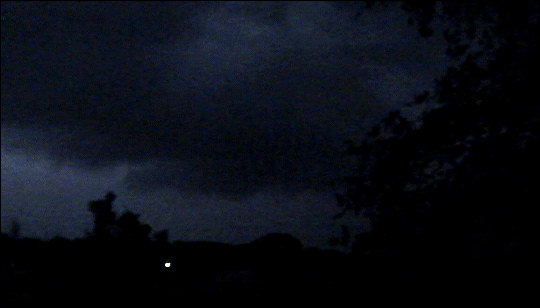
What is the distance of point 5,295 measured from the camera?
5.34 m

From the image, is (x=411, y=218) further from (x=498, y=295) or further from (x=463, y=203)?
(x=498, y=295)

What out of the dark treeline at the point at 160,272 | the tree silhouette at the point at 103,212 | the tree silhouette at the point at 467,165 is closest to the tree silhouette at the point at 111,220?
the tree silhouette at the point at 103,212

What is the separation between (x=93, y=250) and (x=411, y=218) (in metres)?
3.42

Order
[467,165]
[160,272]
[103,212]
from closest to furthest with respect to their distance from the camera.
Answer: [467,165] < [160,272] < [103,212]

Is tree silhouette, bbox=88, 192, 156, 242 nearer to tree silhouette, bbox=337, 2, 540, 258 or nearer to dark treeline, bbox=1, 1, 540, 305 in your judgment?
dark treeline, bbox=1, 1, 540, 305

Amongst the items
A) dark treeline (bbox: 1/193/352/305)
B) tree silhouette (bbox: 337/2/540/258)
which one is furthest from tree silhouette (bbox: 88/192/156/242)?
tree silhouette (bbox: 337/2/540/258)

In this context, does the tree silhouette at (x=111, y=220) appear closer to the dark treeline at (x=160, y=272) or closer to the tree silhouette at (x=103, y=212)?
the tree silhouette at (x=103, y=212)

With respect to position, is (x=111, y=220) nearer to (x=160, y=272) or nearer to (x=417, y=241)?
(x=160, y=272)

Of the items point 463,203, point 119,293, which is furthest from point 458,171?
point 119,293

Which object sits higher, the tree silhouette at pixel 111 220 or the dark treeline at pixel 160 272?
the tree silhouette at pixel 111 220

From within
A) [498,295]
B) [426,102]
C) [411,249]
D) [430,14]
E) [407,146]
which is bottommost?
[498,295]

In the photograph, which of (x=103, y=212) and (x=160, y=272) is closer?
(x=160, y=272)

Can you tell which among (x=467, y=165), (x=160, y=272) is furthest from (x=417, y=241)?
(x=160, y=272)

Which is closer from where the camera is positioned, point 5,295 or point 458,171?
point 458,171
